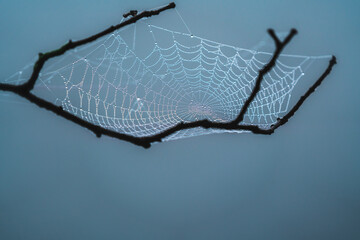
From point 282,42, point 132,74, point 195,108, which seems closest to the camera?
point 282,42

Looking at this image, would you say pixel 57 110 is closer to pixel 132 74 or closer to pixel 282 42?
pixel 282 42

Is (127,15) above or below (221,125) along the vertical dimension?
above

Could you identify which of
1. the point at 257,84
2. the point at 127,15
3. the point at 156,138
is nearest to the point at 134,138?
the point at 156,138

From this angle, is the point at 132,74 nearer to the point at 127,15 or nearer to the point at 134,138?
the point at 127,15

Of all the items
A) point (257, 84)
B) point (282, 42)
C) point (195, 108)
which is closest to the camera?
point (282, 42)

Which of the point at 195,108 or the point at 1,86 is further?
the point at 195,108

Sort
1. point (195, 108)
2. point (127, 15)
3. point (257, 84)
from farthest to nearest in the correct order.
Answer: point (195, 108), point (127, 15), point (257, 84)

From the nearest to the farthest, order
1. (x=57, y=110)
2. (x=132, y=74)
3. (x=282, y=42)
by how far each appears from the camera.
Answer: (x=282, y=42) → (x=57, y=110) → (x=132, y=74)

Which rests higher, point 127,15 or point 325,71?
point 127,15

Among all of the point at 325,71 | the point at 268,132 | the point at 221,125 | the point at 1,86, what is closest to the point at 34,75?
the point at 1,86

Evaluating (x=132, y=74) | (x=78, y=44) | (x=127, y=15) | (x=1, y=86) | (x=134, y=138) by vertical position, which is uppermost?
(x=132, y=74)
